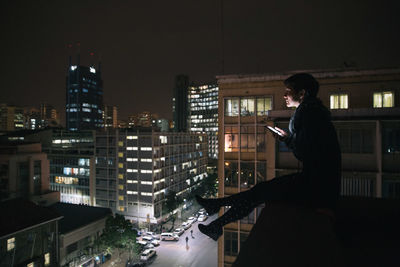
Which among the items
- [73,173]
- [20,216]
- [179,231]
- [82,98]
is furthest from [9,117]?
[20,216]

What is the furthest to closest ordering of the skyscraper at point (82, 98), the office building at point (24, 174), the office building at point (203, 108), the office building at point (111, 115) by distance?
1. the office building at point (111, 115)
2. the office building at point (203, 108)
3. the skyscraper at point (82, 98)
4. the office building at point (24, 174)

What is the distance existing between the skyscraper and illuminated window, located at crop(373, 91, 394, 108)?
113657mm

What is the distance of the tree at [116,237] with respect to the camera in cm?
2642

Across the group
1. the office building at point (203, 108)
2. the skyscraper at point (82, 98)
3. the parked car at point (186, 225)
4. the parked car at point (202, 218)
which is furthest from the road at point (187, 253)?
the skyscraper at point (82, 98)

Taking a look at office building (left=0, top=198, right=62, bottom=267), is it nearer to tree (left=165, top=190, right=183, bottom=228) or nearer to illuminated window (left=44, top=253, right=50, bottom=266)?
illuminated window (left=44, top=253, right=50, bottom=266)

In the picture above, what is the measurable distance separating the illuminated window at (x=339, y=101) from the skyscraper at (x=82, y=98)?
11208 cm

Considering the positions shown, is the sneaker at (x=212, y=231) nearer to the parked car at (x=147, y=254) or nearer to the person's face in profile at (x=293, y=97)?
the person's face in profile at (x=293, y=97)

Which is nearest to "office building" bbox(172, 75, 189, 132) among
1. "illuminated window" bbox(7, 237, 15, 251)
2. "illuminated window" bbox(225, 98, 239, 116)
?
"illuminated window" bbox(7, 237, 15, 251)

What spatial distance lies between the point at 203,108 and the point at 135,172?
82708mm

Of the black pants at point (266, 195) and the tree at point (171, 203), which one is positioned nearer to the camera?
the black pants at point (266, 195)

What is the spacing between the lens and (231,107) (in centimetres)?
1563

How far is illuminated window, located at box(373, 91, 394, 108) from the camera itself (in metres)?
13.3

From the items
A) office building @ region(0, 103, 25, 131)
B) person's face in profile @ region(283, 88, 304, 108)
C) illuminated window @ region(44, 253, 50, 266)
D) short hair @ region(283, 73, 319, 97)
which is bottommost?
illuminated window @ region(44, 253, 50, 266)

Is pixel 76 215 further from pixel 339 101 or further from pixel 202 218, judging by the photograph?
pixel 339 101
